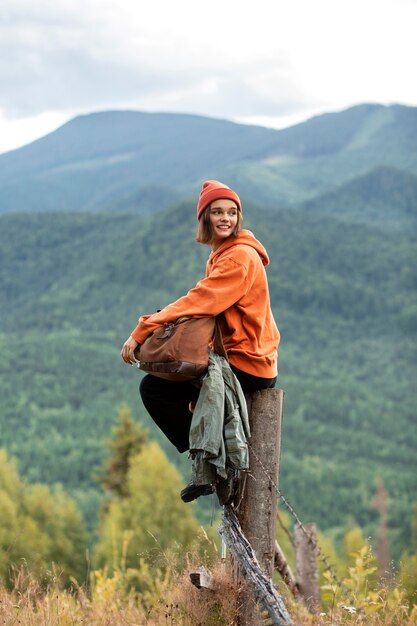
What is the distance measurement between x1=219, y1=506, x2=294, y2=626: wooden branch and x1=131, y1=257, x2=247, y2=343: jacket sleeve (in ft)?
3.13

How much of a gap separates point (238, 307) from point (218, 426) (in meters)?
0.60

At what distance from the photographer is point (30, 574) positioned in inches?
187

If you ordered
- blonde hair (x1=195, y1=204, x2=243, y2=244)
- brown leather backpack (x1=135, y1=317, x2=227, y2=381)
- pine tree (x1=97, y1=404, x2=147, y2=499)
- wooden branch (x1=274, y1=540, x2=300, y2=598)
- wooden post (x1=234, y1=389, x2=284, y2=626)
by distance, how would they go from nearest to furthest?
brown leather backpack (x1=135, y1=317, x2=227, y2=381) → wooden post (x1=234, y1=389, x2=284, y2=626) → blonde hair (x1=195, y1=204, x2=243, y2=244) → wooden branch (x1=274, y1=540, x2=300, y2=598) → pine tree (x1=97, y1=404, x2=147, y2=499)

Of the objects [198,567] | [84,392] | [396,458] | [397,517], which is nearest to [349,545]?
[198,567]

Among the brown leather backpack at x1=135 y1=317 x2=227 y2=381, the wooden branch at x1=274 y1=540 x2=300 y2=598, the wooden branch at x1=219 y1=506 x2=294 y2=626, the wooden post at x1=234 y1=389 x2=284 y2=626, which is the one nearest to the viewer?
the wooden branch at x1=219 y1=506 x2=294 y2=626

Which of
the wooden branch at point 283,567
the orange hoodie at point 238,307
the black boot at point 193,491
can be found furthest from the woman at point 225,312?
the wooden branch at point 283,567

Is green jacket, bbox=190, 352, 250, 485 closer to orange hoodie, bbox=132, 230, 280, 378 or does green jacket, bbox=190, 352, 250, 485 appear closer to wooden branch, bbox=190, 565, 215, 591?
orange hoodie, bbox=132, 230, 280, 378

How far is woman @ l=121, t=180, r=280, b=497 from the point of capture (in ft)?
14.6

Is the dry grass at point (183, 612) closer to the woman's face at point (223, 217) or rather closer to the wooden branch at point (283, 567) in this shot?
the wooden branch at point (283, 567)

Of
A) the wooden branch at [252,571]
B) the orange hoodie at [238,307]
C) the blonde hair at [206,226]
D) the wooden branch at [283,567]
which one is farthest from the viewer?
the wooden branch at [283,567]

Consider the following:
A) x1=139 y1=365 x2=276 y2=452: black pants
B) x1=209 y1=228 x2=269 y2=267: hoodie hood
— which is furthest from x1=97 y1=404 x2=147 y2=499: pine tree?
x1=209 y1=228 x2=269 y2=267: hoodie hood

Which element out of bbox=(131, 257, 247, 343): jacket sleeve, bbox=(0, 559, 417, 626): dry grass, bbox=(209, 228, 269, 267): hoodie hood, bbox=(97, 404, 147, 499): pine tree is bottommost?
bbox=(97, 404, 147, 499): pine tree

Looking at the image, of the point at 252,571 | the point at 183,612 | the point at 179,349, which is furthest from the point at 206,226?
the point at 183,612

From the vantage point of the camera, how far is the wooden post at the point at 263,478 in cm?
457
